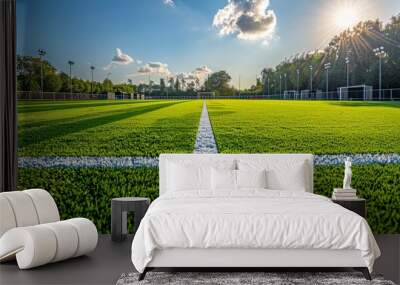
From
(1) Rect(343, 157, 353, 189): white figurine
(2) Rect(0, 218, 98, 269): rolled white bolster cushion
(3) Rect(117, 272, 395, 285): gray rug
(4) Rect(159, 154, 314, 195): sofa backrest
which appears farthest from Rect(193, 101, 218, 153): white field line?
(3) Rect(117, 272, 395, 285): gray rug

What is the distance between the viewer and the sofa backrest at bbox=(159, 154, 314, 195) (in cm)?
835

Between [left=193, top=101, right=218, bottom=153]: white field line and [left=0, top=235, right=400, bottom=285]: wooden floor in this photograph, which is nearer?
[left=0, top=235, right=400, bottom=285]: wooden floor

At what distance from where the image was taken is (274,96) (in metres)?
9.38

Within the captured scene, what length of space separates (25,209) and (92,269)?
1023 mm

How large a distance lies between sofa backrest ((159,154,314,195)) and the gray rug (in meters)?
2.45

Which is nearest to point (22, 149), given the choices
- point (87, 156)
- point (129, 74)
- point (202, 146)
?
point (87, 156)

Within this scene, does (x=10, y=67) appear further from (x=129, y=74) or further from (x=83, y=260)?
(x=83, y=260)

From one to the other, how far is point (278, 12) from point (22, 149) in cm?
392

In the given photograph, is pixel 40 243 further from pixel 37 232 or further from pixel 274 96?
pixel 274 96

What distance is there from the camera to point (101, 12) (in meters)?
8.95

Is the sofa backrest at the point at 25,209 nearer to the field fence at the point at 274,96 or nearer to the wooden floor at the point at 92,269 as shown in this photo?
the wooden floor at the point at 92,269

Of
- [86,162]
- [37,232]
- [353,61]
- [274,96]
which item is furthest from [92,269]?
[353,61]

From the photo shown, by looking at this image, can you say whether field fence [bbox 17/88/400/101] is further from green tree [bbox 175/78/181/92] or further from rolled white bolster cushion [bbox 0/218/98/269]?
rolled white bolster cushion [bbox 0/218/98/269]

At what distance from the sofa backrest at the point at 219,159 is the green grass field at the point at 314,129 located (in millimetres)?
346
